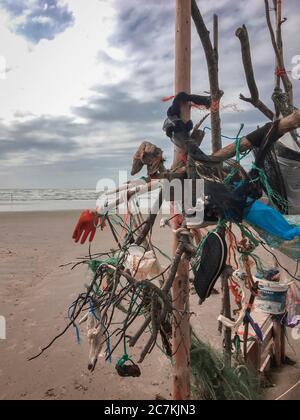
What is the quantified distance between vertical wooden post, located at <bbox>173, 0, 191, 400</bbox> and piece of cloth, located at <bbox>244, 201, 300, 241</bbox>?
0.61 meters

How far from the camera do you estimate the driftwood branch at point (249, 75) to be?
2931 millimetres

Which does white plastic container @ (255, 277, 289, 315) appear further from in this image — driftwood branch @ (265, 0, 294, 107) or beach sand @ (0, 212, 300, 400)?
driftwood branch @ (265, 0, 294, 107)

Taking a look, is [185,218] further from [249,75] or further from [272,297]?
[272,297]

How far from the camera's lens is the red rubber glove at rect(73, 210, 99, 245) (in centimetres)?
271

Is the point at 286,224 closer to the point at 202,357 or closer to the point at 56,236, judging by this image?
the point at 202,357

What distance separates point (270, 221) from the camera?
8.02 ft

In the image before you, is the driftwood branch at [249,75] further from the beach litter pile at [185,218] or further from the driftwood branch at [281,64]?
the driftwood branch at [281,64]

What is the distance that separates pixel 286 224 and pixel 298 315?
8.20ft

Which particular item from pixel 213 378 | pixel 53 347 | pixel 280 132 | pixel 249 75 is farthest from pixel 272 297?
pixel 53 347

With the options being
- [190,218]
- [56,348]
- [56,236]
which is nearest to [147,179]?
[190,218]

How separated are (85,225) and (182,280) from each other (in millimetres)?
929

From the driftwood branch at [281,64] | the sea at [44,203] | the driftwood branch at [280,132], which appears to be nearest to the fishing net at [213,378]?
the driftwood branch at [280,132]

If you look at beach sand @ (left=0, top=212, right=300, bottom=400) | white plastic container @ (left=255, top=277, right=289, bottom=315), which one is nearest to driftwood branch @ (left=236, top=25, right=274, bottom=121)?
white plastic container @ (left=255, top=277, right=289, bottom=315)

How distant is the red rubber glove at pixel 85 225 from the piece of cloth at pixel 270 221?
1.21 meters
